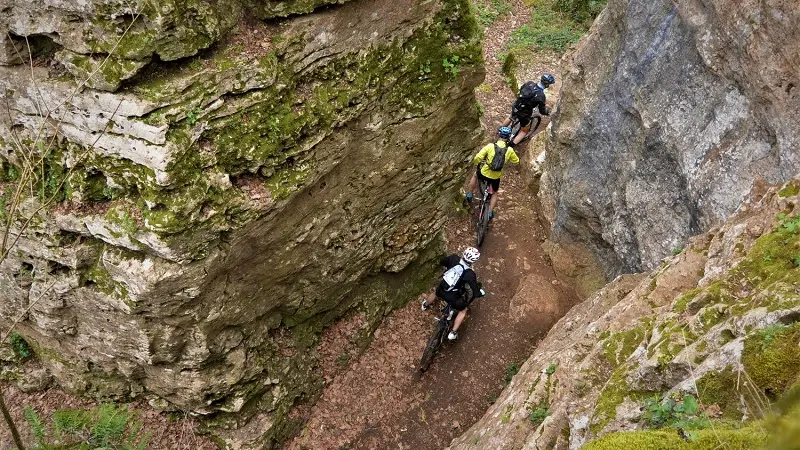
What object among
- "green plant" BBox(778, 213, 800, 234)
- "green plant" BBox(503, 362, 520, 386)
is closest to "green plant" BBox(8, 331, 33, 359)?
"green plant" BBox(503, 362, 520, 386)

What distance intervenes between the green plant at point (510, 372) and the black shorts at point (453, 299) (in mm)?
1621

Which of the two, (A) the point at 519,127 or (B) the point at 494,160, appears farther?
(A) the point at 519,127

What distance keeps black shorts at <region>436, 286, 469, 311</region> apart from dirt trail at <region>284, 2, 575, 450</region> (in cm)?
113

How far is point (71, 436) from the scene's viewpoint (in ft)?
25.1

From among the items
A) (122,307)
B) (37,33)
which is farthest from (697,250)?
(37,33)

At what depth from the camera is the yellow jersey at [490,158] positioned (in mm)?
11234

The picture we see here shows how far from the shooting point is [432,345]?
32.2 feet

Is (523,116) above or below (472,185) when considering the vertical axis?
above

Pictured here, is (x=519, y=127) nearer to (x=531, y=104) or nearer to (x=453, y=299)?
(x=531, y=104)

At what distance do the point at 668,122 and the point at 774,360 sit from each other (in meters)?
5.88

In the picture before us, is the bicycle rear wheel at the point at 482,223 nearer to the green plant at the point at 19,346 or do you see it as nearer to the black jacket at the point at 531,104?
the black jacket at the point at 531,104

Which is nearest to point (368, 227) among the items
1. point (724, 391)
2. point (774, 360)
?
point (724, 391)

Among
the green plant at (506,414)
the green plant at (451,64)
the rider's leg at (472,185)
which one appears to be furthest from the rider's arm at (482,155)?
the green plant at (506,414)

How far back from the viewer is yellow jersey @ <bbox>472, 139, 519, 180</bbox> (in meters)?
11.2
